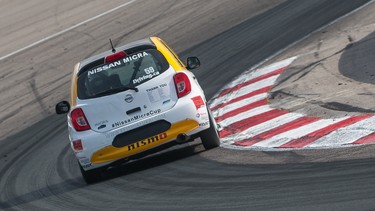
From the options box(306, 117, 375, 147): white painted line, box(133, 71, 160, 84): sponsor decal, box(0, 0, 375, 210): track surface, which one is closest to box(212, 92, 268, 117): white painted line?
box(0, 0, 375, 210): track surface

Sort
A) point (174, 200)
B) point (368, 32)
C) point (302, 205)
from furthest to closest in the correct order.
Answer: point (368, 32) < point (174, 200) < point (302, 205)

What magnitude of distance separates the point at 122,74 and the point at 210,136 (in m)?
1.24

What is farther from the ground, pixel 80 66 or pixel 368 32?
pixel 80 66

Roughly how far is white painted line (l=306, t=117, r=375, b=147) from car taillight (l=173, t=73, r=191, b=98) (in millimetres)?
1673

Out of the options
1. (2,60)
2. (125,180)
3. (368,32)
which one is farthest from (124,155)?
(2,60)

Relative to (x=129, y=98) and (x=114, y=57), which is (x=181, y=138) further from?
(x=114, y=57)

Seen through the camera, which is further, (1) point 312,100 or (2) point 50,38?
(2) point 50,38

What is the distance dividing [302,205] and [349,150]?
1.94m

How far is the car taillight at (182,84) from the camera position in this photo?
1095cm

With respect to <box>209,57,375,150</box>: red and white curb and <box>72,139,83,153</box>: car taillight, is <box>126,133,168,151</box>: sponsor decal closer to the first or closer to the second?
<box>72,139,83,153</box>: car taillight

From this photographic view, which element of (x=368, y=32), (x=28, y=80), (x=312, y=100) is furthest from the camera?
(x=28, y=80)

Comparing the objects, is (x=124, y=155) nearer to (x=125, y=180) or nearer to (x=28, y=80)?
(x=125, y=180)

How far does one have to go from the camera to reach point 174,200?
8.83 m

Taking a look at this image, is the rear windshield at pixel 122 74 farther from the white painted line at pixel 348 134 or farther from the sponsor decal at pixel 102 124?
the white painted line at pixel 348 134
